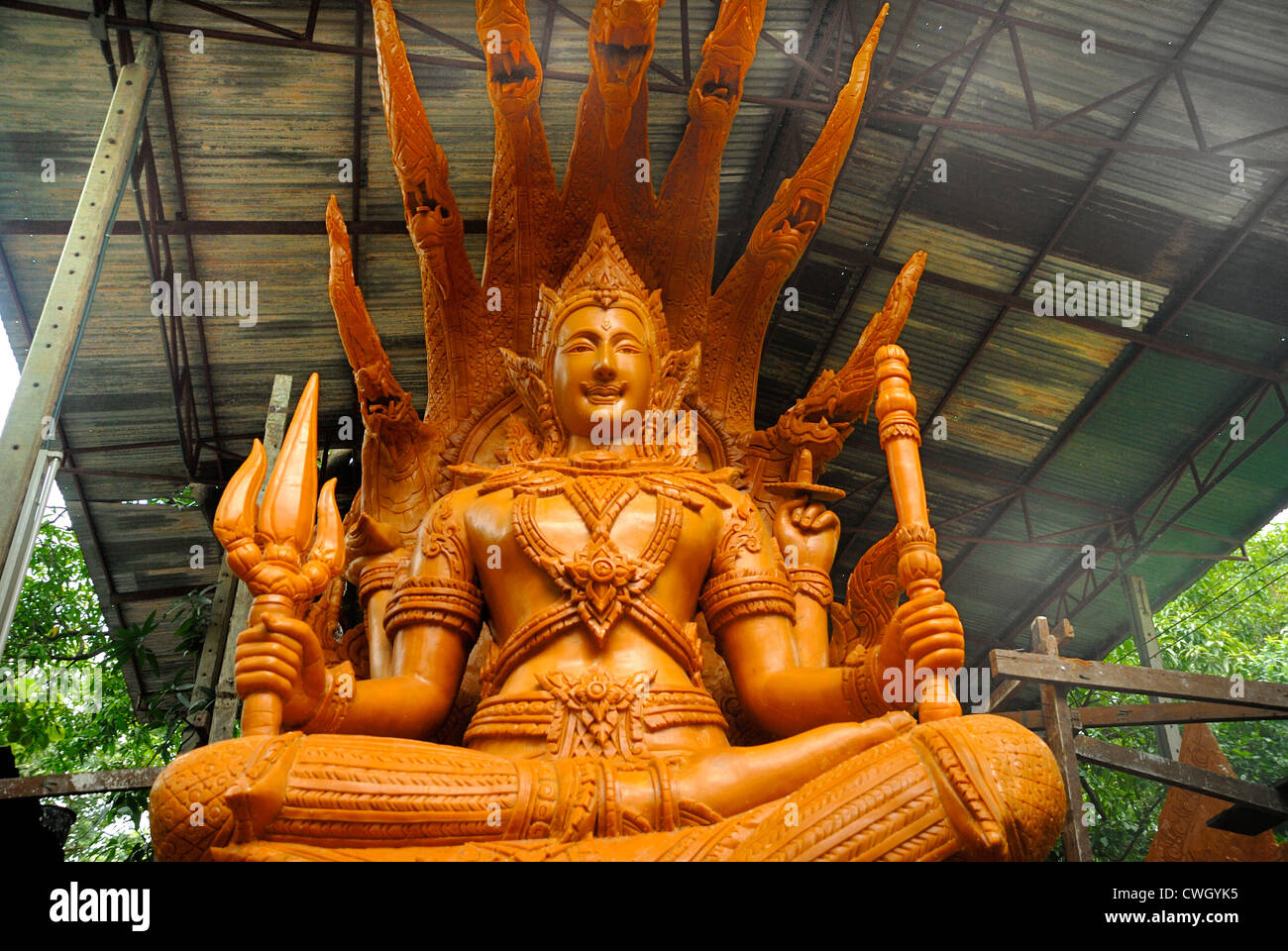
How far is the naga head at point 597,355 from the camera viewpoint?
14.8ft

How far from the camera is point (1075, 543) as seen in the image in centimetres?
1295

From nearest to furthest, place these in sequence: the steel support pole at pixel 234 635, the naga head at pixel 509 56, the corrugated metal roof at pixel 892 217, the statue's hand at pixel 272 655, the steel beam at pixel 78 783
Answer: the statue's hand at pixel 272 655 → the naga head at pixel 509 56 → the steel beam at pixel 78 783 → the steel support pole at pixel 234 635 → the corrugated metal roof at pixel 892 217

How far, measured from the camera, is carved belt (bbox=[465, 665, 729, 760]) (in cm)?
351

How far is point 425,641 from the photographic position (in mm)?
3977

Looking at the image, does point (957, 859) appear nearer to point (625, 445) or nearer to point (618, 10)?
point (625, 445)

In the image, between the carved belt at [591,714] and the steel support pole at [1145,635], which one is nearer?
the carved belt at [591,714]

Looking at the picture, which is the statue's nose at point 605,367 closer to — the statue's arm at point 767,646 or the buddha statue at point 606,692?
the buddha statue at point 606,692

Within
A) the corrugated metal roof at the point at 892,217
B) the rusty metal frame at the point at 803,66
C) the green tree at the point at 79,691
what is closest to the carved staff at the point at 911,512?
the rusty metal frame at the point at 803,66

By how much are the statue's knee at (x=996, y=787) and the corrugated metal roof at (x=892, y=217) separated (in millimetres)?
6433

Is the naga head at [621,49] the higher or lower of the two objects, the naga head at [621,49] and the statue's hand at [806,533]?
the higher

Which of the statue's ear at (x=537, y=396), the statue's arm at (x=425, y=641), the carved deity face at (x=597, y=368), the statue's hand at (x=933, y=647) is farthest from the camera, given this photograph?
the statue's ear at (x=537, y=396)

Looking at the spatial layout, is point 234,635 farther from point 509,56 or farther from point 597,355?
point 509,56

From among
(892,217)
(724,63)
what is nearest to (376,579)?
(724,63)

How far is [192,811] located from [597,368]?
7.94ft
